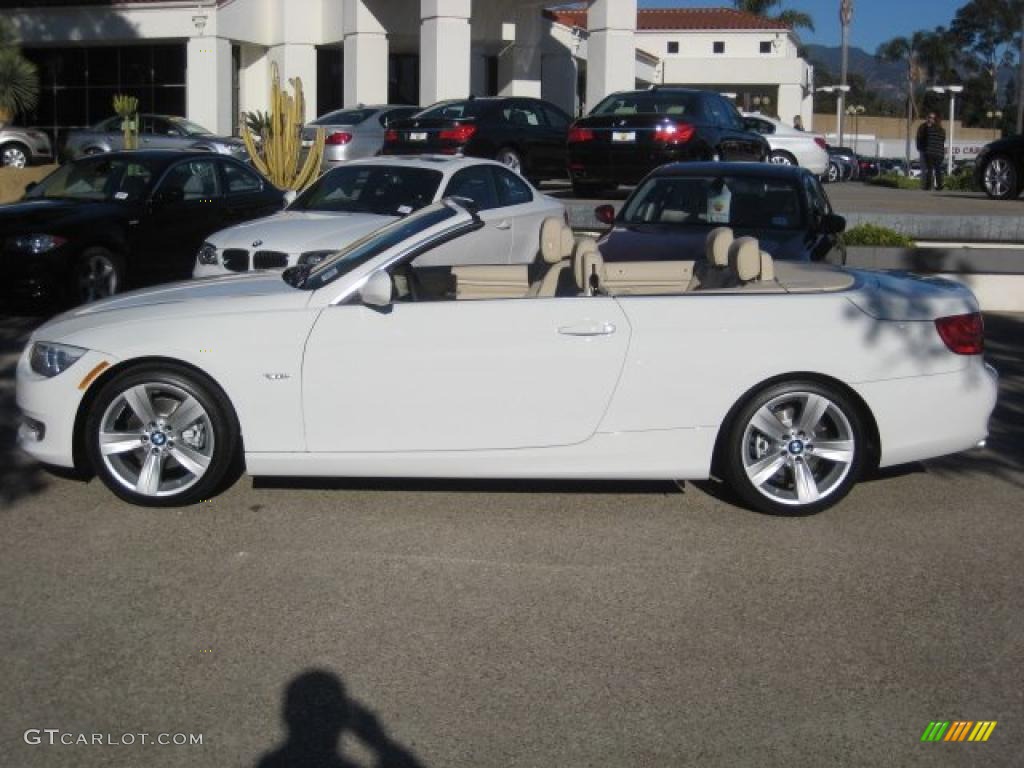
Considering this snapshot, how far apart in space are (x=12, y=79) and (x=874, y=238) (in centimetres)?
2325

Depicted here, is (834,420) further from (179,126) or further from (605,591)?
(179,126)

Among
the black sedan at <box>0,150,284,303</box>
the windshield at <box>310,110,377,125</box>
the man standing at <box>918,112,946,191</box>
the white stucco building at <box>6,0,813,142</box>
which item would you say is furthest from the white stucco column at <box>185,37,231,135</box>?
the black sedan at <box>0,150,284,303</box>

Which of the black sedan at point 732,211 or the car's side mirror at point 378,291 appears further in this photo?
the black sedan at point 732,211

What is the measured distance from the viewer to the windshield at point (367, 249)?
671 cm

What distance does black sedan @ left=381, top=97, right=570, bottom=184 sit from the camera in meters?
20.0

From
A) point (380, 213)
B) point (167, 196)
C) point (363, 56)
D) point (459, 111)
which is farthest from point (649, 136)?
point (363, 56)

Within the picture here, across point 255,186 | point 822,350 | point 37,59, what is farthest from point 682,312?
point 37,59

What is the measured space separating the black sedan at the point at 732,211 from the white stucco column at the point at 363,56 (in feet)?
68.1

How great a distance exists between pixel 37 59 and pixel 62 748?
36.4 meters

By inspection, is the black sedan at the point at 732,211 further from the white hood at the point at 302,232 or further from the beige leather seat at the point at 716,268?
the beige leather seat at the point at 716,268

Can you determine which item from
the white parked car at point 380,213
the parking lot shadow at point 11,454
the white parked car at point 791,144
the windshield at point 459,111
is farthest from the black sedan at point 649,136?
the white parked car at point 791,144

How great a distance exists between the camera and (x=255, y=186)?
1492 centimetres

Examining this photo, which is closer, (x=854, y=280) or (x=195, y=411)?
(x=195, y=411)

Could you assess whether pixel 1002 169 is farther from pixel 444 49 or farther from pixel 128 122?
pixel 128 122
